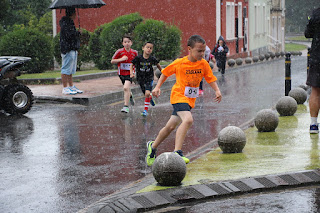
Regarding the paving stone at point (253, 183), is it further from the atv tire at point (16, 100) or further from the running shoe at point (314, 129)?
the atv tire at point (16, 100)

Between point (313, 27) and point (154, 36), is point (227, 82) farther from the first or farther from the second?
point (313, 27)

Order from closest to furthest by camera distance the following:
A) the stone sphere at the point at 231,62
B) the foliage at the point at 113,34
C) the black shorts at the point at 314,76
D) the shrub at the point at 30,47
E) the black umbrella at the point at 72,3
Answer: the black shorts at the point at 314,76
the black umbrella at the point at 72,3
the shrub at the point at 30,47
the foliage at the point at 113,34
the stone sphere at the point at 231,62

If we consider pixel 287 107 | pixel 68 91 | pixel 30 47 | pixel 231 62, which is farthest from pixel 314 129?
pixel 231 62

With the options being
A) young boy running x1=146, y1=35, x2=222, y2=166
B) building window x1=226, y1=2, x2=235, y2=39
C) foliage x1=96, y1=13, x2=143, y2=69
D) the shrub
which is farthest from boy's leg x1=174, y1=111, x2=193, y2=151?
building window x1=226, y1=2, x2=235, y2=39

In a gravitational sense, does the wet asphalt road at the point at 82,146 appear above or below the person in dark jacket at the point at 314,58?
below

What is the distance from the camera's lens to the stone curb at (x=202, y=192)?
5.69 meters

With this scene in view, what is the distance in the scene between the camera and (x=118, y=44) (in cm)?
2684

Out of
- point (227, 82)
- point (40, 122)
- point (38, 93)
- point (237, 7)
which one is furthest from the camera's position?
point (237, 7)

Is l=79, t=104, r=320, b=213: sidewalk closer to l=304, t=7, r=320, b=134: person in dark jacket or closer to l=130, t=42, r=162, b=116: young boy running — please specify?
l=304, t=7, r=320, b=134: person in dark jacket

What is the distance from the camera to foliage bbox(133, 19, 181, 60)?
2619 centimetres

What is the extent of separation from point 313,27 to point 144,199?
451cm

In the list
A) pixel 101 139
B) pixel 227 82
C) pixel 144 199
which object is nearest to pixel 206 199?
pixel 144 199

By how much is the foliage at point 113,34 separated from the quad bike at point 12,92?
1376 centimetres

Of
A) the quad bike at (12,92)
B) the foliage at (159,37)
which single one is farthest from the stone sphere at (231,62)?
the quad bike at (12,92)
